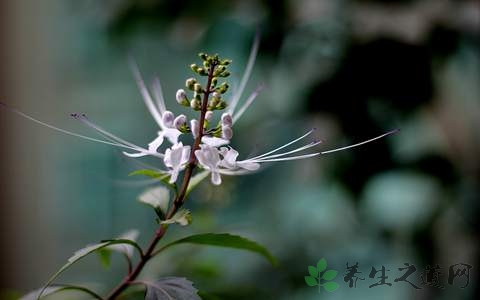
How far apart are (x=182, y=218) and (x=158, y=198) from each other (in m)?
0.06

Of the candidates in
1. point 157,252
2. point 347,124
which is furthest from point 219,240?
point 347,124

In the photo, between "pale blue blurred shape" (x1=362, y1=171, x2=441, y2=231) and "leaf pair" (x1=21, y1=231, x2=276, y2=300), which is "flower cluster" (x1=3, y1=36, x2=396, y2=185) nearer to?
"leaf pair" (x1=21, y1=231, x2=276, y2=300)

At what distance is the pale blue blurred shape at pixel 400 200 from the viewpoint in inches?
37.4

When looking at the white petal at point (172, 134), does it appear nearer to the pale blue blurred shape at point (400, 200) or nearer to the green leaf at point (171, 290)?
the green leaf at point (171, 290)

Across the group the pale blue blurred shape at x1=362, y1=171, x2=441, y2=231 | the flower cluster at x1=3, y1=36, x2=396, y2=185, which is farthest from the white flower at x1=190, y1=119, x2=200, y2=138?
the pale blue blurred shape at x1=362, y1=171, x2=441, y2=231

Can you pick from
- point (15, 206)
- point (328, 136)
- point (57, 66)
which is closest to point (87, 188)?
point (15, 206)

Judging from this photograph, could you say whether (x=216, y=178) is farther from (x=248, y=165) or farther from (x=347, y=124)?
(x=347, y=124)

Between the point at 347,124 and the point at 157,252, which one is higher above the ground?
the point at 347,124

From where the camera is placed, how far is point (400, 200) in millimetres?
1004

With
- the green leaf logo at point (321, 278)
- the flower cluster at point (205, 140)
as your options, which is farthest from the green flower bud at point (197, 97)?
the green leaf logo at point (321, 278)

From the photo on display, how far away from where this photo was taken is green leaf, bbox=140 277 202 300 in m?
0.28

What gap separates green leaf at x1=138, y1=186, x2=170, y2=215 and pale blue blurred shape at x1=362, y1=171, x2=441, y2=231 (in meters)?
0.63

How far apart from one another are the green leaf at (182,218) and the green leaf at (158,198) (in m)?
0.03

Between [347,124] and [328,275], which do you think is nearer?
[328,275]
